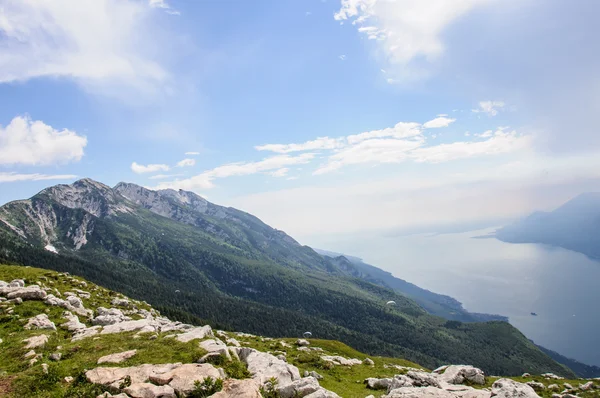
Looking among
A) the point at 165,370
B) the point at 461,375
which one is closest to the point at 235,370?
the point at 165,370

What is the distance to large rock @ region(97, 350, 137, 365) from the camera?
24.0 metres

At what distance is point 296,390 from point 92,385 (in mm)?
13355

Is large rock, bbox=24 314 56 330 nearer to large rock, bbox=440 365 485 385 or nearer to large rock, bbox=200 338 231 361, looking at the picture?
large rock, bbox=200 338 231 361

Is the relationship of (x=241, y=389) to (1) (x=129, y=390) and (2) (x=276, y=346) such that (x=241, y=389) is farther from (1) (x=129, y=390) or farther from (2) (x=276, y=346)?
(2) (x=276, y=346)

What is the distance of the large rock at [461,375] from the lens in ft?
116

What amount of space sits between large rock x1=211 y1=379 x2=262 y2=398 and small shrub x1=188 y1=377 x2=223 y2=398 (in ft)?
1.39

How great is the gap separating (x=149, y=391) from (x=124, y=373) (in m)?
4.09

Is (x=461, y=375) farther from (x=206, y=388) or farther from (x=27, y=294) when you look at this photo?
(x=27, y=294)

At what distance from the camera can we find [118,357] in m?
24.9

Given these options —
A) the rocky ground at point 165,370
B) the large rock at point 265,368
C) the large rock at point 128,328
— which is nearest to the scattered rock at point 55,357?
the rocky ground at point 165,370

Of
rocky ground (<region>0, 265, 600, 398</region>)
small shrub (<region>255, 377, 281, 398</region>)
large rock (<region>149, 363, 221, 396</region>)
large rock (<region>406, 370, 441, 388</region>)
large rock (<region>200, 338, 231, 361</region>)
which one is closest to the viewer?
large rock (<region>149, 363, 221, 396</region>)

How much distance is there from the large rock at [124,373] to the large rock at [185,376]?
68 centimetres

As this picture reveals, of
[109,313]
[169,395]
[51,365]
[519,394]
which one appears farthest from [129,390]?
[109,313]

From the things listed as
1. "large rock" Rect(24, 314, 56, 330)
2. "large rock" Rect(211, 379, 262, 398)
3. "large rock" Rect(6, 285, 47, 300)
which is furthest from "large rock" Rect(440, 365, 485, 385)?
"large rock" Rect(6, 285, 47, 300)
